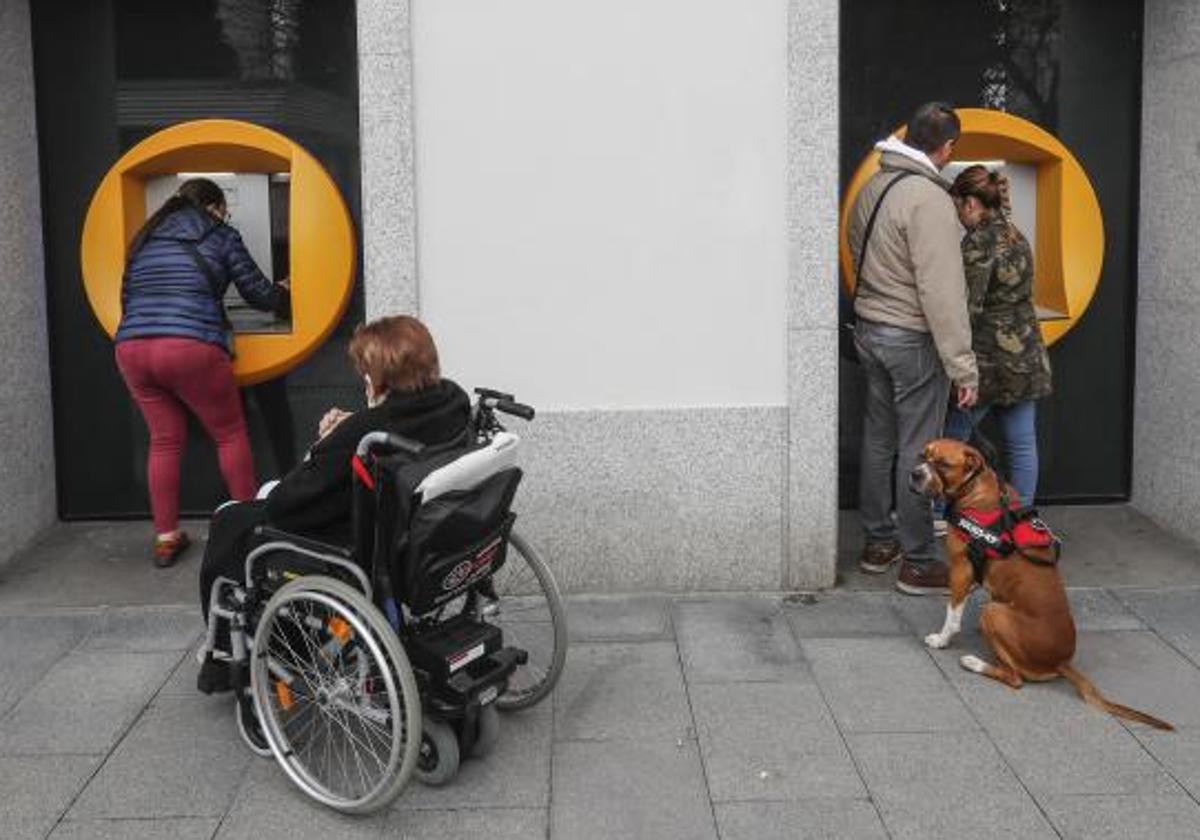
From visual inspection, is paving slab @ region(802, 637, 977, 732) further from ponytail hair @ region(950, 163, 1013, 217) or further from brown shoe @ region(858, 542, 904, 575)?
ponytail hair @ region(950, 163, 1013, 217)

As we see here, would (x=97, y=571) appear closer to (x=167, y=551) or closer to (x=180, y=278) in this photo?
(x=167, y=551)

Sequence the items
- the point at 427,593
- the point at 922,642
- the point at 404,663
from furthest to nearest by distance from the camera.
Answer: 1. the point at 922,642
2. the point at 427,593
3. the point at 404,663

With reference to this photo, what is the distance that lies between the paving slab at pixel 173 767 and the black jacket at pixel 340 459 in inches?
29.4

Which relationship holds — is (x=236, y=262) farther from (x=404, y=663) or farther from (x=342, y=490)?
(x=404, y=663)

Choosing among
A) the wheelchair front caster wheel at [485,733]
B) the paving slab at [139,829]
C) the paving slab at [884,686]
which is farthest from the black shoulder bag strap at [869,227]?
the paving slab at [139,829]

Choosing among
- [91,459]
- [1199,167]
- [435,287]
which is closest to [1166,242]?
[1199,167]

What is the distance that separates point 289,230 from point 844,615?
2.81 metres

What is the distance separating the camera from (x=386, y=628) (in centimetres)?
352

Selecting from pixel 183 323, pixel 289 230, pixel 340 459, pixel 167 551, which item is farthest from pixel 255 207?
pixel 340 459

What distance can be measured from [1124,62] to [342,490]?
4.38m

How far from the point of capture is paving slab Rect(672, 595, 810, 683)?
15.5 feet

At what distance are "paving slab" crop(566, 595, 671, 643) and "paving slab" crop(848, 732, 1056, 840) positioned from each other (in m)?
1.13

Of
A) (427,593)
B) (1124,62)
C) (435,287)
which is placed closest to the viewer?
(427,593)

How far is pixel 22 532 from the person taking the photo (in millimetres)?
6176
